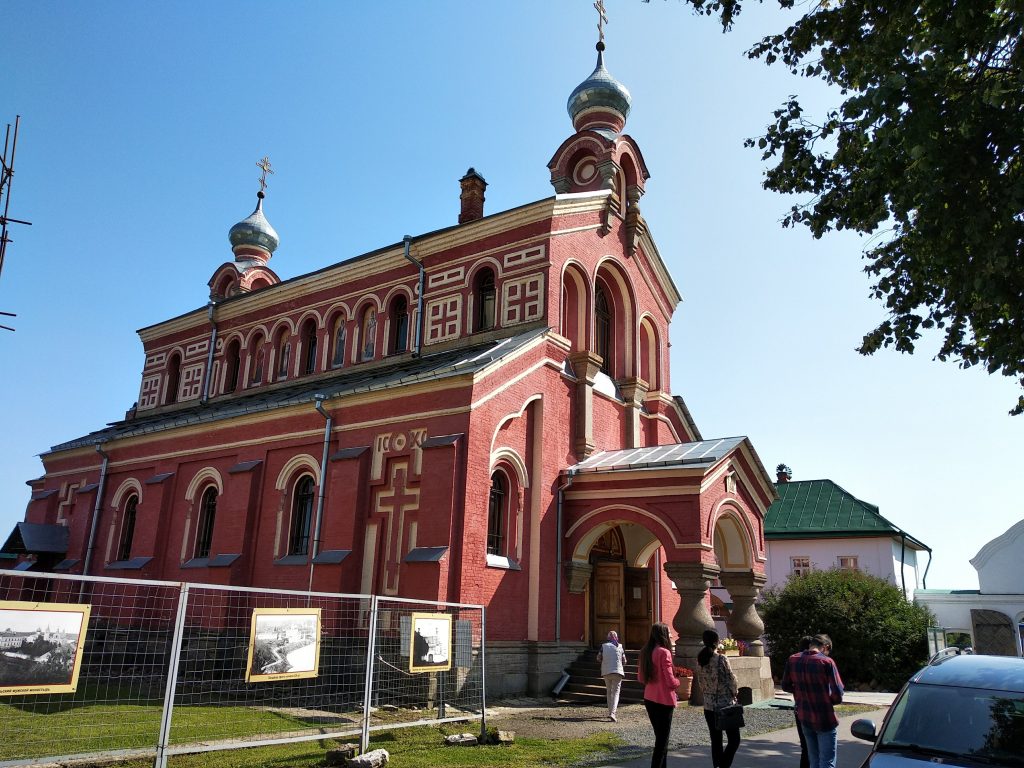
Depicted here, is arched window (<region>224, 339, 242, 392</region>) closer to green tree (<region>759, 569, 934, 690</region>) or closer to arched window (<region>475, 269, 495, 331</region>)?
arched window (<region>475, 269, 495, 331</region>)

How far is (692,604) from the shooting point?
580 inches

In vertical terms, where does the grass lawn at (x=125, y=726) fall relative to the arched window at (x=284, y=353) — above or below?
below

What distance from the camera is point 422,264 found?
20.6m

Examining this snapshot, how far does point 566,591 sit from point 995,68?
12.0m

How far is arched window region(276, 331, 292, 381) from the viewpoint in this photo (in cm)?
2366

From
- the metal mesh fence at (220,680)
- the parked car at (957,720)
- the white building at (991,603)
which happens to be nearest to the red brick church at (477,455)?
the metal mesh fence at (220,680)

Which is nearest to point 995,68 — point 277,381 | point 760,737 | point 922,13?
point 922,13

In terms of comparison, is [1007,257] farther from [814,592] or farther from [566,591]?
[814,592]

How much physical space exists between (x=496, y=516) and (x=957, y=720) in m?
11.1

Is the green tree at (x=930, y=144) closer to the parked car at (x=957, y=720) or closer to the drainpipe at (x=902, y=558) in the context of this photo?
the parked car at (x=957, y=720)

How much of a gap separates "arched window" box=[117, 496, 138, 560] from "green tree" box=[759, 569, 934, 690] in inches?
814

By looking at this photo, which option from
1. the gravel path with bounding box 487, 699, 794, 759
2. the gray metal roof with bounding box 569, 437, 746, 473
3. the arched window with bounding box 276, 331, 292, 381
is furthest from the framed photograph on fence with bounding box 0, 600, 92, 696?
the arched window with bounding box 276, 331, 292, 381

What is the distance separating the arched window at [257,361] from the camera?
24562 millimetres

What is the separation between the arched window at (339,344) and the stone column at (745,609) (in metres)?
12.0
